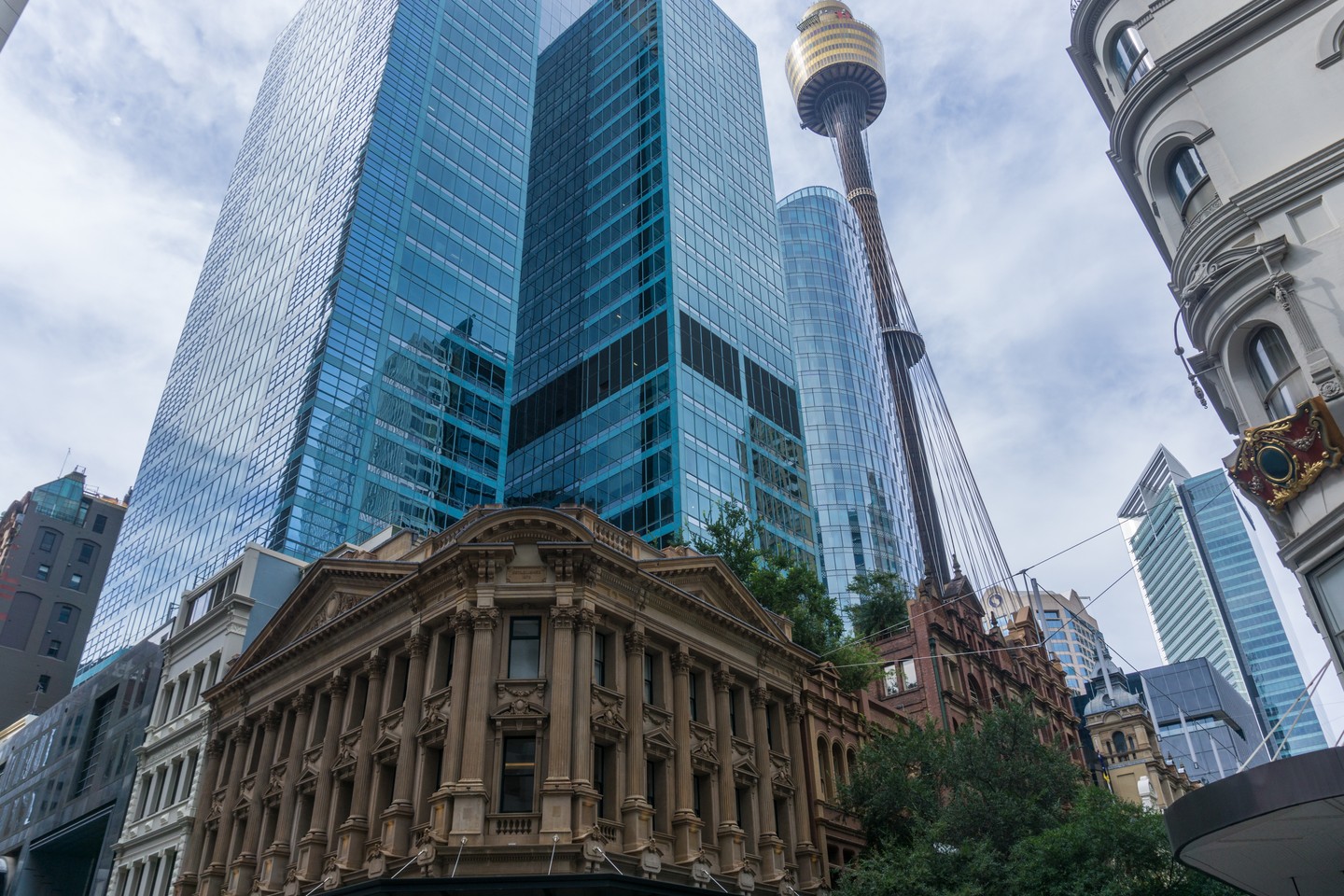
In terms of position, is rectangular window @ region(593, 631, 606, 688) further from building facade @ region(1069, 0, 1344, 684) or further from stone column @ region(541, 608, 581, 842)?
building facade @ region(1069, 0, 1344, 684)

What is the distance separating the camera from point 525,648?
107ft

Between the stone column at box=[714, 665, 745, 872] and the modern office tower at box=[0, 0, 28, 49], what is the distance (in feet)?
91.2

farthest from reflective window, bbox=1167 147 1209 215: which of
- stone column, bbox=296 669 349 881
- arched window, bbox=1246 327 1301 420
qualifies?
stone column, bbox=296 669 349 881

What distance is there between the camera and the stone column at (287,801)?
116 ft

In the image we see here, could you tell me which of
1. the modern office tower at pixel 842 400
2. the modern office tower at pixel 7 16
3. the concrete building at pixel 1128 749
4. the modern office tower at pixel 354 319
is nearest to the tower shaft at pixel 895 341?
the modern office tower at pixel 842 400

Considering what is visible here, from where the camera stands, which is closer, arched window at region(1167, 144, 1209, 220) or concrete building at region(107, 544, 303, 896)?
arched window at region(1167, 144, 1209, 220)

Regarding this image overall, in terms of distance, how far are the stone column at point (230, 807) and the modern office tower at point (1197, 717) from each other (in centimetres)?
11678

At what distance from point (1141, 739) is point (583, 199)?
7763cm

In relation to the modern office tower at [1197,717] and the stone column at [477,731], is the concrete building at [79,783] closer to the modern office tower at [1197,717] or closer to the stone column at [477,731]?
the stone column at [477,731]

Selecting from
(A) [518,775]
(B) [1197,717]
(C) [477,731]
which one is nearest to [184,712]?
(C) [477,731]

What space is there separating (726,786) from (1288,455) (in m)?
20.7

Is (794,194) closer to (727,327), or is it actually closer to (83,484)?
(727,327)

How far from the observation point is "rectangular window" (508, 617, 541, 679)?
32250mm

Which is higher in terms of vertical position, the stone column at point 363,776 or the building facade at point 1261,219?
the building facade at point 1261,219
